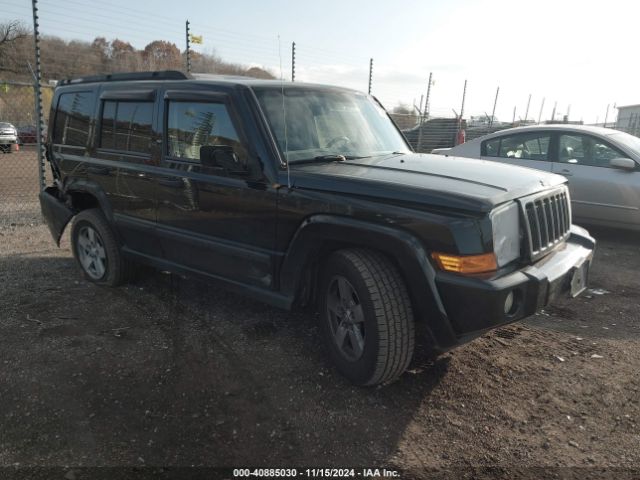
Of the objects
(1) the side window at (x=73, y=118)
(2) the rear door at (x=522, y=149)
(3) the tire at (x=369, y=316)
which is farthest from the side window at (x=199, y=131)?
(2) the rear door at (x=522, y=149)

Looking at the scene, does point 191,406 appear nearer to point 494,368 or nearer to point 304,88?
point 494,368

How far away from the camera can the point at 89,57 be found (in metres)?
11.0

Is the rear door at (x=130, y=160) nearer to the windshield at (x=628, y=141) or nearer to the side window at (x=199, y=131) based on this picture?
the side window at (x=199, y=131)

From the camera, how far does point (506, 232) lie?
9.18ft

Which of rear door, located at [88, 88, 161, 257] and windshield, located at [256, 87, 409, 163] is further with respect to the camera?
rear door, located at [88, 88, 161, 257]

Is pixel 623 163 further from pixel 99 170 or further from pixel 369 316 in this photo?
pixel 99 170

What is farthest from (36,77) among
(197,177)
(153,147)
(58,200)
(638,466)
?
(638,466)

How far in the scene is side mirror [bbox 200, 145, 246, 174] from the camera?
11.1ft

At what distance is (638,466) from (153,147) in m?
3.78

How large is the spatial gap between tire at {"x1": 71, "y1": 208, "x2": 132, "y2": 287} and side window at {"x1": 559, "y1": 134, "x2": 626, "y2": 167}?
585 cm

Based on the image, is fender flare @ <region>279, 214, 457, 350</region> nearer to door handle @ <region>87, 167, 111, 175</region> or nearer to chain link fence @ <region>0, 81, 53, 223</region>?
door handle @ <region>87, 167, 111, 175</region>

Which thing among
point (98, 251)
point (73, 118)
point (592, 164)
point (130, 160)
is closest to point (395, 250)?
point (130, 160)

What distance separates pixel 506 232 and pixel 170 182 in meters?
2.49

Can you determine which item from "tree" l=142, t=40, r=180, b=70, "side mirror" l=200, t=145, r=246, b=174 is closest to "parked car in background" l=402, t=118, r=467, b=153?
"tree" l=142, t=40, r=180, b=70
